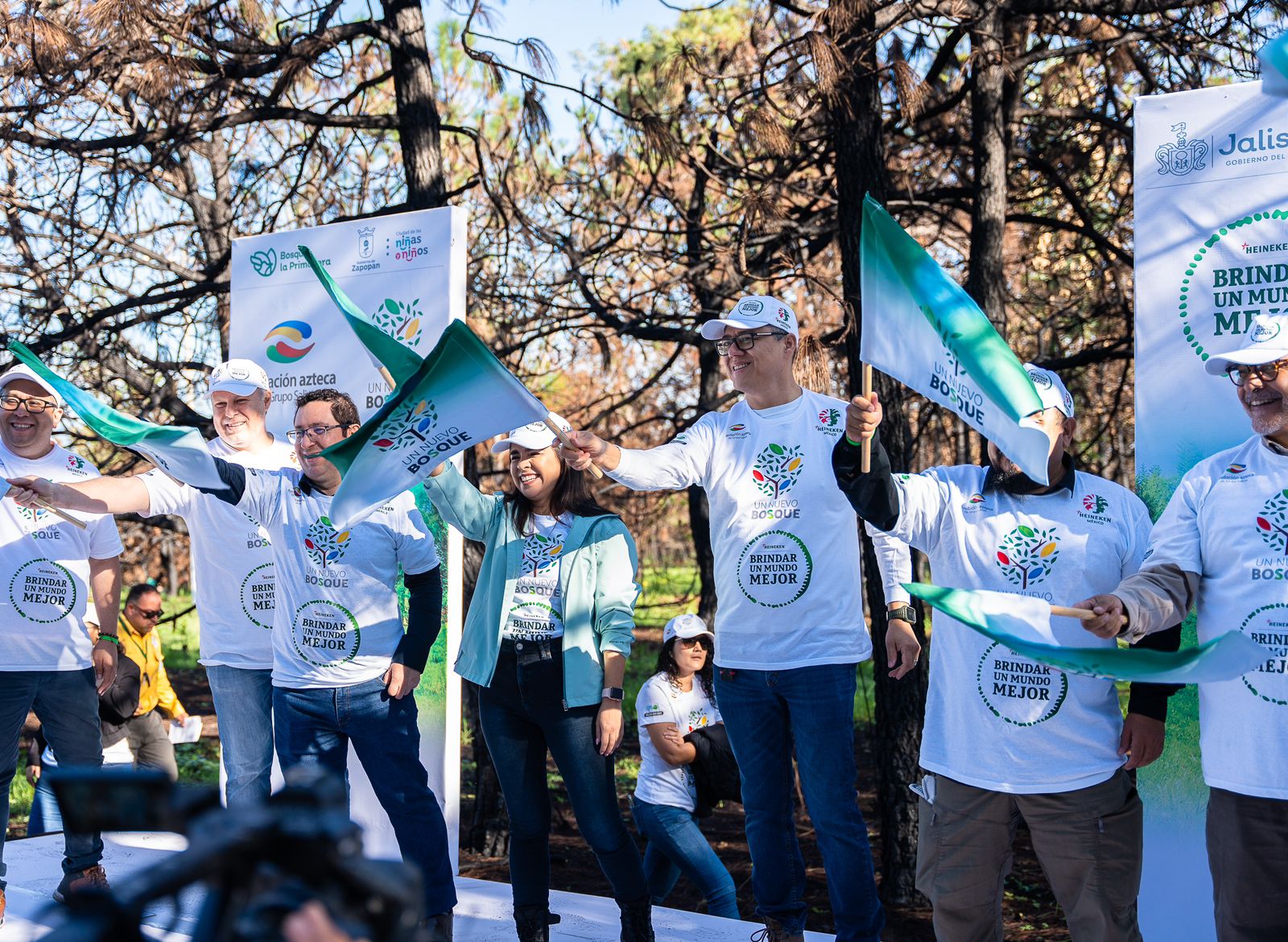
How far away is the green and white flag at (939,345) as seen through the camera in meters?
3.15

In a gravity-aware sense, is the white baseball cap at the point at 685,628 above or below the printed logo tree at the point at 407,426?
below

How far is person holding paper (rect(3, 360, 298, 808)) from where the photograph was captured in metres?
4.63

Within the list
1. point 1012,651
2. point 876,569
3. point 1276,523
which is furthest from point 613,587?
point 876,569

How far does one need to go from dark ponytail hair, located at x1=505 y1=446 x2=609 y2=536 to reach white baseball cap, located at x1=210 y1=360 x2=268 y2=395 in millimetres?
1111

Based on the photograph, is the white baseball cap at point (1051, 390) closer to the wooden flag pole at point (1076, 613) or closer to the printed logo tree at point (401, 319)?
the wooden flag pole at point (1076, 613)

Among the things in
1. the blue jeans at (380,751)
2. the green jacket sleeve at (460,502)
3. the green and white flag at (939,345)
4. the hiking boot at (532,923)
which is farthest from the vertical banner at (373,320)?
the green and white flag at (939,345)

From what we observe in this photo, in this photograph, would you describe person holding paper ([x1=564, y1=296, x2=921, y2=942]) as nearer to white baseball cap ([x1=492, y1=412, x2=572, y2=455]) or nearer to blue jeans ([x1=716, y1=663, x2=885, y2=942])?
blue jeans ([x1=716, y1=663, x2=885, y2=942])

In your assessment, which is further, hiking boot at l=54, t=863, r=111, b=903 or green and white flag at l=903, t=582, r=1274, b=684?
hiking boot at l=54, t=863, r=111, b=903

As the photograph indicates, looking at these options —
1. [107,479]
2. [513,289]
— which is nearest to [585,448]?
[107,479]

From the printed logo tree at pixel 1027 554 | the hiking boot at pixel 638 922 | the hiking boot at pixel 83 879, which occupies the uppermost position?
the printed logo tree at pixel 1027 554

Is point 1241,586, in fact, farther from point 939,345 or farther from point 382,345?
point 382,345

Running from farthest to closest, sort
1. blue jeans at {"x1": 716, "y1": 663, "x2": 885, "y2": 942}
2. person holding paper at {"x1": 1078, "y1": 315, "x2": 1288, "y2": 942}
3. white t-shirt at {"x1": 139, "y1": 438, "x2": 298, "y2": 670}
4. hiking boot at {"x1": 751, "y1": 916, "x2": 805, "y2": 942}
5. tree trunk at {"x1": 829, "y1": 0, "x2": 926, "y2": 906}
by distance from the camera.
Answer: tree trunk at {"x1": 829, "y1": 0, "x2": 926, "y2": 906}
white t-shirt at {"x1": 139, "y1": 438, "x2": 298, "y2": 670}
hiking boot at {"x1": 751, "y1": 916, "x2": 805, "y2": 942}
blue jeans at {"x1": 716, "y1": 663, "x2": 885, "y2": 942}
person holding paper at {"x1": 1078, "y1": 315, "x2": 1288, "y2": 942}

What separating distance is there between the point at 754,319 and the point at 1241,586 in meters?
1.61

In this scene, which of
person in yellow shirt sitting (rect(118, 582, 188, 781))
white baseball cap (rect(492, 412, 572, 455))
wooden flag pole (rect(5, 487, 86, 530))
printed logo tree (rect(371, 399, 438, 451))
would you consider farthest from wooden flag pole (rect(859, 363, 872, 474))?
person in yellow shirt sitting (rect(118, 582, 188, 781))
